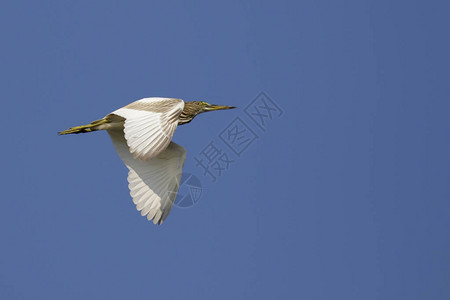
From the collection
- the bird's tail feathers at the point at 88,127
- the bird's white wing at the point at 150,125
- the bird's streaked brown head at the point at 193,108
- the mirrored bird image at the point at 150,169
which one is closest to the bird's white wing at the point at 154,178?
the mirrored bird image at the point at 150,169

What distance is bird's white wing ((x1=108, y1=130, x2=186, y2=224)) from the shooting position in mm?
13992

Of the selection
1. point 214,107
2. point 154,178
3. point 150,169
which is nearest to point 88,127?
point 150,169

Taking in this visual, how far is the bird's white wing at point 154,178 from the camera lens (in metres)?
14.0

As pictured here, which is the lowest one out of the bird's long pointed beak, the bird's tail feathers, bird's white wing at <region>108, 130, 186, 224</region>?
bird's white wing at <region>108, 130, 186, 224</region>

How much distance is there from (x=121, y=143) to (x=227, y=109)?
2380 mm

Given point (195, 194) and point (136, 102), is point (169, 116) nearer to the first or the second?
point (136, 102)

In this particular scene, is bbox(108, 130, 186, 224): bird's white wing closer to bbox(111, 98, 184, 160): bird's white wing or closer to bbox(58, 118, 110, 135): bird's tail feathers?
bbox(58, 118, 110, 135): bird's tail feathers

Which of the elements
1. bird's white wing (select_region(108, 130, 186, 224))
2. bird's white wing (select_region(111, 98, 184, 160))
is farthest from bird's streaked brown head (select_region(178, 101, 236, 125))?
bird's white wing (select_region(111, 98, 184, 160))

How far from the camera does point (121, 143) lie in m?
14.2

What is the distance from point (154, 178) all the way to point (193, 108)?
1.56 meters

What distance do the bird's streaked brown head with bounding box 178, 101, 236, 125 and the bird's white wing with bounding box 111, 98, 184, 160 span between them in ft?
4.46

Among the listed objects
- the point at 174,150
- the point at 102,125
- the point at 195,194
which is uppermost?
the point at 102,125

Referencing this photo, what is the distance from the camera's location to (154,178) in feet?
46.4

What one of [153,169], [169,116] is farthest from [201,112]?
[169,116]
